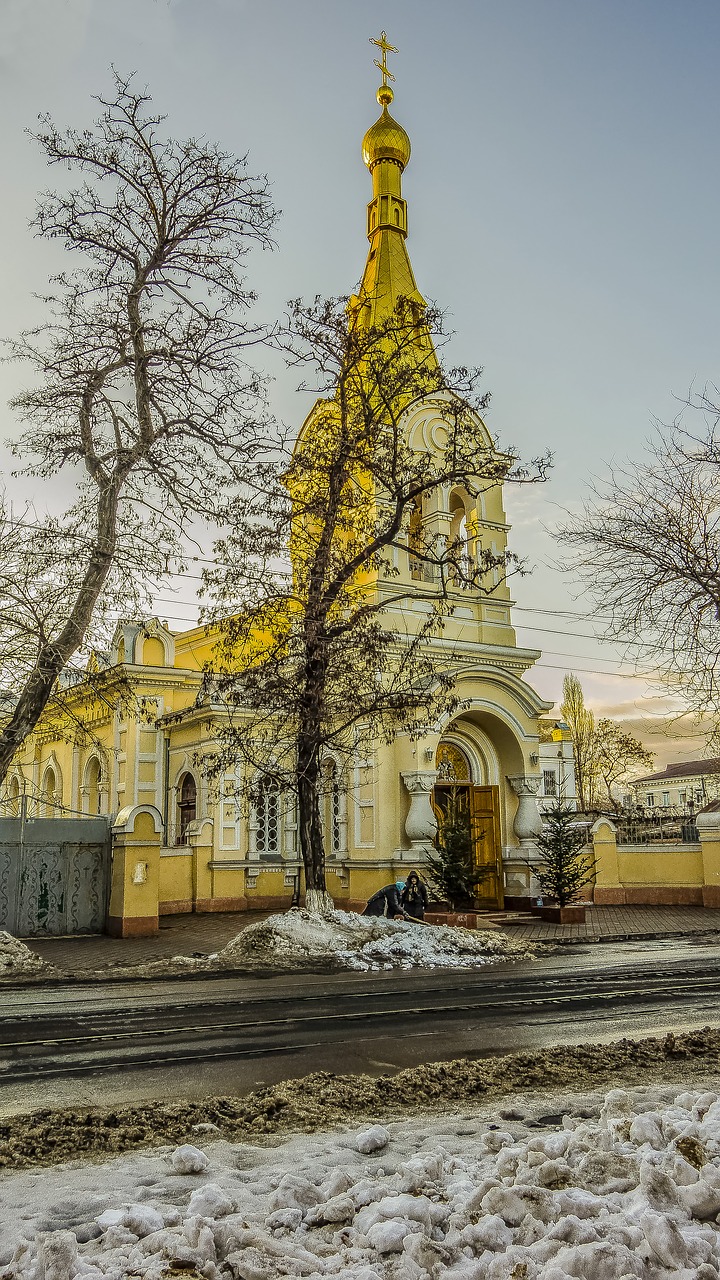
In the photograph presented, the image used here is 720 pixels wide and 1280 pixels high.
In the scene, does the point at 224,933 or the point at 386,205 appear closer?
the point at 224,933

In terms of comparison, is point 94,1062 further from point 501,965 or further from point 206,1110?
point 501,965

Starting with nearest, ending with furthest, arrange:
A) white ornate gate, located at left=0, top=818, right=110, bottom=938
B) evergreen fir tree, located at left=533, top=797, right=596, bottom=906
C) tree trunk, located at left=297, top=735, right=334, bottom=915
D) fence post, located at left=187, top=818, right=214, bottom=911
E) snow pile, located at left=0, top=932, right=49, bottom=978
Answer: snow pile, located at left=0, top=932, right=49, bottom=978
tree trunk, located at left=297, top=735, right=334, bottom=915
white ornate gate, located at left=0, top=818, right=110, bottom=938
evergreen fir tree, located at left=533, top=797, right=596, bottom=906
fence post, located at left=187, top=818, right=214, bottom=911

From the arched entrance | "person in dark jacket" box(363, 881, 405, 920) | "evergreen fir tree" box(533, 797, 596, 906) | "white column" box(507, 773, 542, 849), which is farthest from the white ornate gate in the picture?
"white column" box(507, 773, 542, 849)

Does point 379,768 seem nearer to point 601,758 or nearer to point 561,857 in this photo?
point 561,857

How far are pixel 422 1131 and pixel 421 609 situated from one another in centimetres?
1922

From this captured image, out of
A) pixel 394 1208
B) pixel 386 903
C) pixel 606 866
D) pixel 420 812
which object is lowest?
pixel 394 1208

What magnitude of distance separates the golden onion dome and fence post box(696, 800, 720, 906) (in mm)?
20780

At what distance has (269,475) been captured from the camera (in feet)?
53.6

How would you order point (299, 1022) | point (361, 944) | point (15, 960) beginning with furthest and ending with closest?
point (361, 944) → point (15, 960) → point (299, 1022)

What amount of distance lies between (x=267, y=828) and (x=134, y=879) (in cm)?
689

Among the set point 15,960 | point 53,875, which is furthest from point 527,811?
point 15,960

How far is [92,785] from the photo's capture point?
1190 inches

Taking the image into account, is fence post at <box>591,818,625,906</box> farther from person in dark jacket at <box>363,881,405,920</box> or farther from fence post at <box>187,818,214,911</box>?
fence post at <box>187,818,214,911</box>

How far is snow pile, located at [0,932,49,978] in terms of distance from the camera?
13.3m
